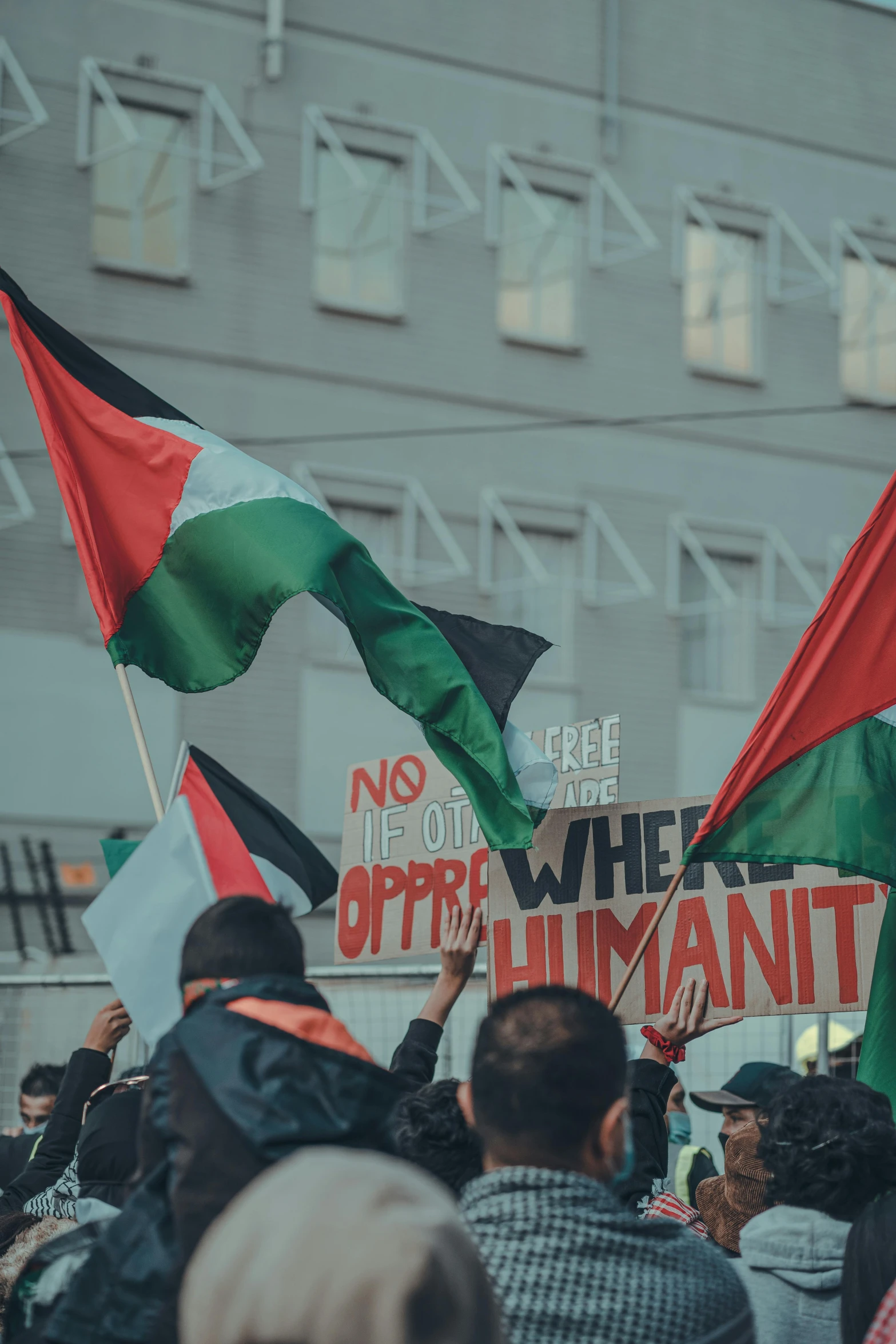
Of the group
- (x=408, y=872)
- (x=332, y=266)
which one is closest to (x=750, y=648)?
(x=332, y=266)

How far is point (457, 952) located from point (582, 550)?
1542cm

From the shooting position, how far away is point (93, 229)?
717 inches

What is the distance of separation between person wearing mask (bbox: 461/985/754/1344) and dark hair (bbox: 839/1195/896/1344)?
71cm

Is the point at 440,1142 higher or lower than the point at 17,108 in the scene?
lower

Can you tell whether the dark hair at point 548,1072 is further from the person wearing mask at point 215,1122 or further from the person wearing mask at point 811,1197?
the person wearing mask at point 811,1197

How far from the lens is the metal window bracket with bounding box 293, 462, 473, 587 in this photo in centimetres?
1867

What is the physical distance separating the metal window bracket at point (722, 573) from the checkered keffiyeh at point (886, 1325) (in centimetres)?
1749

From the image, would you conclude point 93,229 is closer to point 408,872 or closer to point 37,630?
point 37,630

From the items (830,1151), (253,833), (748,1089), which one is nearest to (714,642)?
(748,1089)

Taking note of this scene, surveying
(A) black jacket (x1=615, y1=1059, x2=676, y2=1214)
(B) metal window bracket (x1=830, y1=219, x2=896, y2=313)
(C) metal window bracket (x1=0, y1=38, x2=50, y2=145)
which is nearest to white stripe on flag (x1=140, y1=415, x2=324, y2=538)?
(A) black jacket (x1=615, y1=1059, x2=676, y2=1214)

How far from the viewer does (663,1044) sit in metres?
4.06

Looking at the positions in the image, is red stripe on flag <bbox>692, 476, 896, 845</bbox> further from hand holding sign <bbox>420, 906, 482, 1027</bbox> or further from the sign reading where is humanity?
the sign reading where is humanity

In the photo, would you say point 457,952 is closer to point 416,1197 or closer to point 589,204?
point 416,1197

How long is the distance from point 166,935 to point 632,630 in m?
16.2
